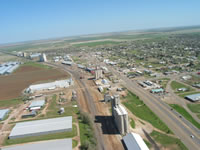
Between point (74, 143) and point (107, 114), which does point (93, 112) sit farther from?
point (74, 143)

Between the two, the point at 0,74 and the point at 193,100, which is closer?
the point at 193,100

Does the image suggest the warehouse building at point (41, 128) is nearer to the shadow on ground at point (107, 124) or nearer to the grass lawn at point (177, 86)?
the shadow on ground at point (107, 124)

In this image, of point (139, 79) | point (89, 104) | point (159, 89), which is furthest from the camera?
point (139, 79)

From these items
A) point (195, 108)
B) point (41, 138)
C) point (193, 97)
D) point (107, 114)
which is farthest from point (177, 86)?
point (41, 138)

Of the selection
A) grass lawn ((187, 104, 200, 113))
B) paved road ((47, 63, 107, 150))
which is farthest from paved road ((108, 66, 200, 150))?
paved road ((47, 63, 107, 150))

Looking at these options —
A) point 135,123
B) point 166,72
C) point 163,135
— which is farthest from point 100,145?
point 166,72

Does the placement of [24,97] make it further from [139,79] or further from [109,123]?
[139,79]
